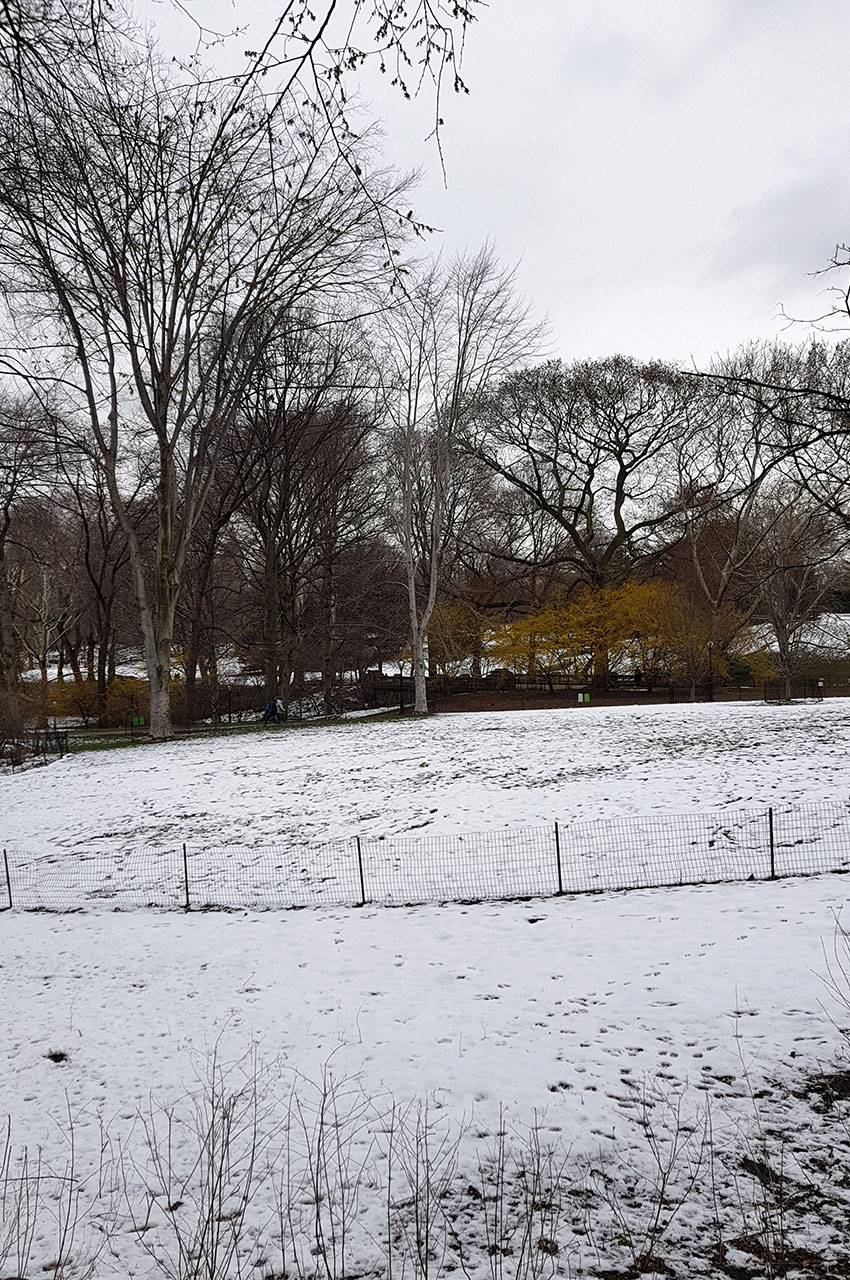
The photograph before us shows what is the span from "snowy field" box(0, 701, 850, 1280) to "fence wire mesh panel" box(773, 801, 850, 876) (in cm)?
50

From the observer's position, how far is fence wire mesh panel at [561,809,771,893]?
34.2 ft

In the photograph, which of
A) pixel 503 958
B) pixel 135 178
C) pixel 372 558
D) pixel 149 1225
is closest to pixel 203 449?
pixel 135 178

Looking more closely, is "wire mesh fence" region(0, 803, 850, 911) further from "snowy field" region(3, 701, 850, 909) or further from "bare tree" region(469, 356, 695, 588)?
"bare tree" region(469, 356, 695, 588)

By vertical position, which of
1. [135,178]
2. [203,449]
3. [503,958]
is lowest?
[503,958]

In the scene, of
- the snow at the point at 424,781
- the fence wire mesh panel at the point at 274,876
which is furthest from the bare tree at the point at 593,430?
the fence wire mesh panel at the point at 274,876

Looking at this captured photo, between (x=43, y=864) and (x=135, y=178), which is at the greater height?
(x=135, y=178)

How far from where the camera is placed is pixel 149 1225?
14.2 feet

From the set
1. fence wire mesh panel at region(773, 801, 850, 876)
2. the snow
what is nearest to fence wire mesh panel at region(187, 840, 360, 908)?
the snow

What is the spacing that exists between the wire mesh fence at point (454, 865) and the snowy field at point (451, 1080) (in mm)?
565

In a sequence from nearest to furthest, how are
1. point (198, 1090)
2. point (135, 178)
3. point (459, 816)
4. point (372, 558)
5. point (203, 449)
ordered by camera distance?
1. point (198, 1090)
2. point (459, 816)
3. point (135, 178)
4. point (203, 449)
5. point (372, 558)

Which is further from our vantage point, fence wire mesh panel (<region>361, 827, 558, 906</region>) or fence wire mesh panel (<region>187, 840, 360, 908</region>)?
fence wire mesh panel (<region>187, 840, 360, 908</region>)

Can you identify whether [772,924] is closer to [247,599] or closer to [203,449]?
[203,449]

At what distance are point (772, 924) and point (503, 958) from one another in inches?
110

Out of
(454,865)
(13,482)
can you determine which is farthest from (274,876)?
(13,482)
